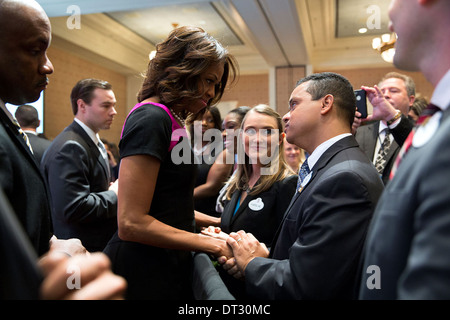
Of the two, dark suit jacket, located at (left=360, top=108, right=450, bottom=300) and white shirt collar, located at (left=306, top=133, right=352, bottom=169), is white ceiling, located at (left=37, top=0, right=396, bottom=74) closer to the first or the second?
white shirt collar, located at (left=306, top=133, right=352, bottom=169)

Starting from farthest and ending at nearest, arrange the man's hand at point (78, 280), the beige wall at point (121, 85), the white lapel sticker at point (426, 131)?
the beige wall at point (121, 85), the white lapel sticker at point (426, 131), the man's hand at point (78, 280)

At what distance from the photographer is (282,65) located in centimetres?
877

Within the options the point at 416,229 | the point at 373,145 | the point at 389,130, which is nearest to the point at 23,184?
the point at 416,229

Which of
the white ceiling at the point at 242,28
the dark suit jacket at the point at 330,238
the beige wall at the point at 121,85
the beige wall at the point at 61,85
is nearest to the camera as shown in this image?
the dark suit jacket at the point at 330,238

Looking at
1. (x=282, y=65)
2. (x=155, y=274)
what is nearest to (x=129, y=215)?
(x=155, y=274)

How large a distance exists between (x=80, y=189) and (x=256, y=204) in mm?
1046

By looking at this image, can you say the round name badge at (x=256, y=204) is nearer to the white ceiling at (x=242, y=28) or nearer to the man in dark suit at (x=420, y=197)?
the man in dark suit at (x=420, y=197)

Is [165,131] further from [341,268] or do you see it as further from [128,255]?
[341,268]

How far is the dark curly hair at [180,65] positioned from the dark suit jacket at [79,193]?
0.90 metres

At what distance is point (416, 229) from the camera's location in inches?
22.9

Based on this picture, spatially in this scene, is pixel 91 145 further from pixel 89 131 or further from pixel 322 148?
pixel 322 148

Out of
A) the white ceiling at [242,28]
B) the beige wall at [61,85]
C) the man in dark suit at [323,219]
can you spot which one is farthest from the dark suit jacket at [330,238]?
the beige wall at [61,85]

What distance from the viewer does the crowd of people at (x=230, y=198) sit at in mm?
542
